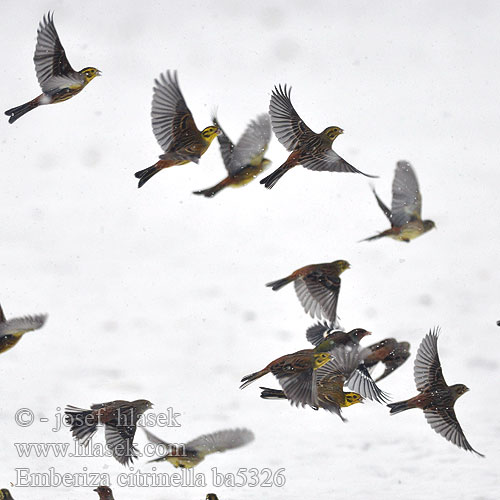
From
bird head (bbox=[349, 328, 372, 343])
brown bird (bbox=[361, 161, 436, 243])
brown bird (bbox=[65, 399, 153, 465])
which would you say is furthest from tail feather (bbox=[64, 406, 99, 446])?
brown bird (bbox=[361, 161, 436, 243])

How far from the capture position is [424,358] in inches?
245

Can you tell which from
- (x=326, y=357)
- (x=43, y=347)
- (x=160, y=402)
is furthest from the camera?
(x=43, y=347)

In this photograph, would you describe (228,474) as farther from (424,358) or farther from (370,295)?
(370,295)

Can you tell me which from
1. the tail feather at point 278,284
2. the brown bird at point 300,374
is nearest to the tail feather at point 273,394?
the brown bird at point 300,374

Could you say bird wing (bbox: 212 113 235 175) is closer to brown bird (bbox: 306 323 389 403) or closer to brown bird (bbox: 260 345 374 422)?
brown bird (bbox: 306 323 389 403)

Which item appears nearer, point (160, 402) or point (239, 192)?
point (160, 402)

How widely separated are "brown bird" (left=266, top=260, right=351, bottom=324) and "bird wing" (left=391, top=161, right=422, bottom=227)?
1.07m

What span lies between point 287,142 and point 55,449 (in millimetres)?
2810

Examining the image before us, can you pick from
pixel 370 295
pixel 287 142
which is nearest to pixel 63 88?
pixel 287 142

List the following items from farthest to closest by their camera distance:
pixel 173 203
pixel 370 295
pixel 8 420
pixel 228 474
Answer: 1. pixel 173 203
2. pixel 370 295
3. pixel 8 420
4. pixel 228 474

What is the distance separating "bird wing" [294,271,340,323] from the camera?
6.73 metres

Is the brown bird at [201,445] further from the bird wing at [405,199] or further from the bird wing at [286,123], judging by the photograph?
the bird wing at [405,199]

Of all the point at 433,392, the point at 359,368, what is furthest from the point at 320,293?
the point at 433,392

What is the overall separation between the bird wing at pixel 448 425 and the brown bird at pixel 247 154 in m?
2.37
